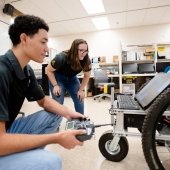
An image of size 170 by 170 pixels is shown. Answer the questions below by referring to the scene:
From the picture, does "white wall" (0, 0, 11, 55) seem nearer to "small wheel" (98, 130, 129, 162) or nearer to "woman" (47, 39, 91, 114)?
"woman" (47, 39, 91, 114)

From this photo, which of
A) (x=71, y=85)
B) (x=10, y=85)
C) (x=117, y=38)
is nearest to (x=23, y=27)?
(x=10, y=85)

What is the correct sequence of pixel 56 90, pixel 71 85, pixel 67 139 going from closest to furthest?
pixel 67 139 < pixel 56 90 < pixel 71 85

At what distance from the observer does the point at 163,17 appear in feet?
17.4

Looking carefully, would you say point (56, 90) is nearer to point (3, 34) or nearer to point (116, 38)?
point (3, 34)

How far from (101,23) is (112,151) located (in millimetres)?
4944

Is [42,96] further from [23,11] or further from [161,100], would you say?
[23,11]

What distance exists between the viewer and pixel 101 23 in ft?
18.7

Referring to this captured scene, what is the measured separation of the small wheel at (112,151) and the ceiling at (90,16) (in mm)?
3477

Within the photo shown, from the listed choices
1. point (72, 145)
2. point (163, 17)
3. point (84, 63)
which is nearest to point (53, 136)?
point (72, 145)

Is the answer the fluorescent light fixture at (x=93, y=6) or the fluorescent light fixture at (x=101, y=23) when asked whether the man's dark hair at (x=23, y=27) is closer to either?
the fluorescent light fixture at (x=93, y=6)

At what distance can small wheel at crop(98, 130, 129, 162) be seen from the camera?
130 cm

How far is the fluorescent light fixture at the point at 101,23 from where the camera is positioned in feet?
17.4

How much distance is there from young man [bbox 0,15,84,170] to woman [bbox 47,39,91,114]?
735mm

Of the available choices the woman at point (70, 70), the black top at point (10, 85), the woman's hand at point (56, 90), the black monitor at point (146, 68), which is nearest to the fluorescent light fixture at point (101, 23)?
the black monitor at point (146, 68)
